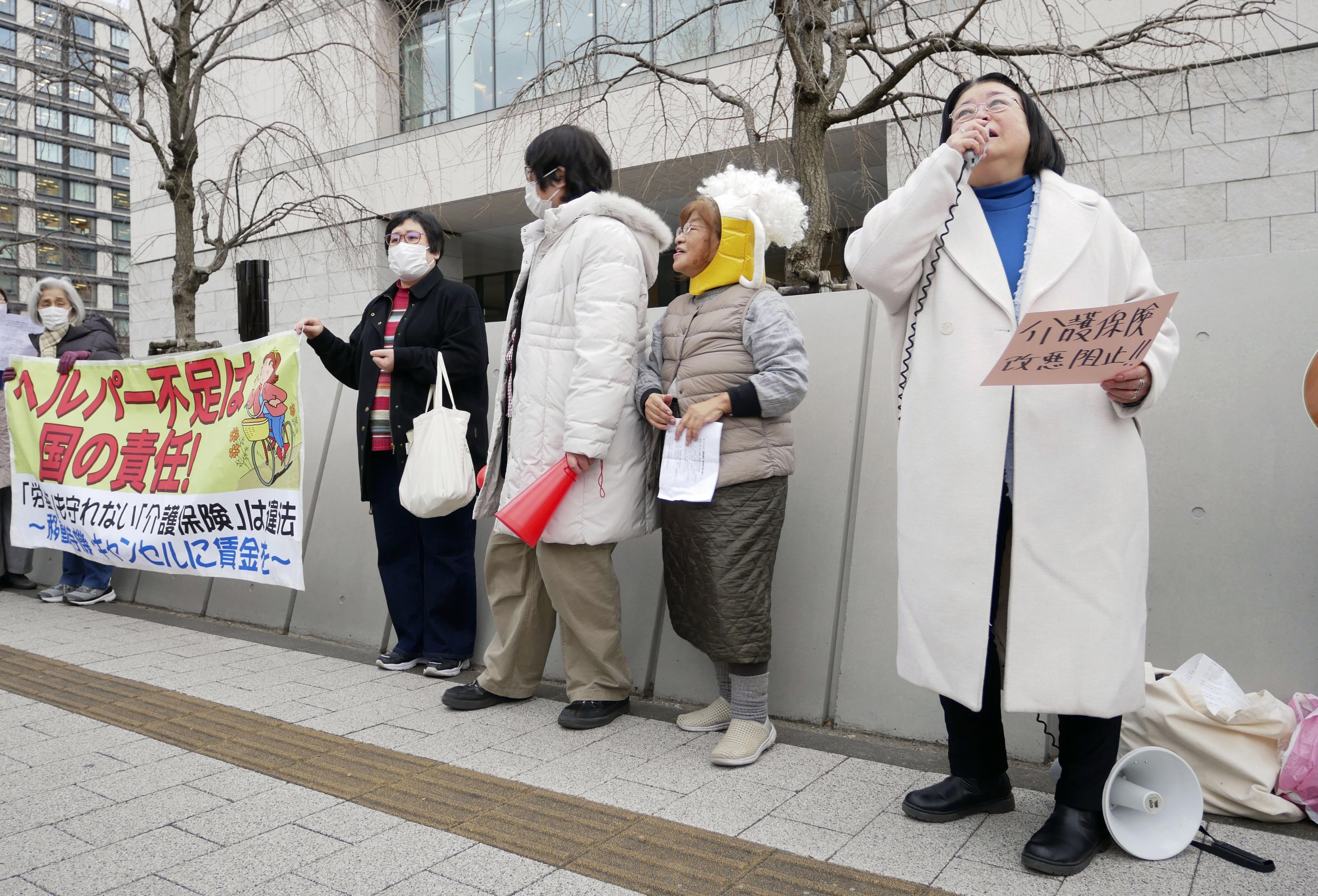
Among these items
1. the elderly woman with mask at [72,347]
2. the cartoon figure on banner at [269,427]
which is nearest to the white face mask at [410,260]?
the cartoon figure on banner at [269,427]

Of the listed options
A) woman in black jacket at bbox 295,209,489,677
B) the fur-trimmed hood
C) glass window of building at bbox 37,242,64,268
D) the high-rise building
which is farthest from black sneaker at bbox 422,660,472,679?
glass window of building at bbox 37,242,64,268

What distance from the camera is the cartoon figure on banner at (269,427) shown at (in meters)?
5.18

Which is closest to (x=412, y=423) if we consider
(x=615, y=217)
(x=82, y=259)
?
(x=615, y=217)

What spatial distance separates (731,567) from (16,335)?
20.4ft

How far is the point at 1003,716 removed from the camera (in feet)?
10.9

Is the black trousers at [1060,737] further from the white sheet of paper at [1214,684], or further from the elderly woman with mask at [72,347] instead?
the elderly woman with mask at [72,347]

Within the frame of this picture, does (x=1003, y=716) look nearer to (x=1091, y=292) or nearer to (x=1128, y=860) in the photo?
(x=1128, y=860)

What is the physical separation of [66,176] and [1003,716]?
90425 millimetres

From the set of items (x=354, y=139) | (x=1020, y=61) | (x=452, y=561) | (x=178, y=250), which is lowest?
(x=452, y=561)

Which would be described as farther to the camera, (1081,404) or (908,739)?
(908,739)

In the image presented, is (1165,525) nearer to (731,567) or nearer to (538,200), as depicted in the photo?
(731,567)

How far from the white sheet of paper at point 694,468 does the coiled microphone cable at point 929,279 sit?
0.73 meters

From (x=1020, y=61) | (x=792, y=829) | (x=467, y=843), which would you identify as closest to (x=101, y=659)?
(x=467, y=843)

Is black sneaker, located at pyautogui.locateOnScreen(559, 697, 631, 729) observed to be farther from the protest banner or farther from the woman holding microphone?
the protest banner
